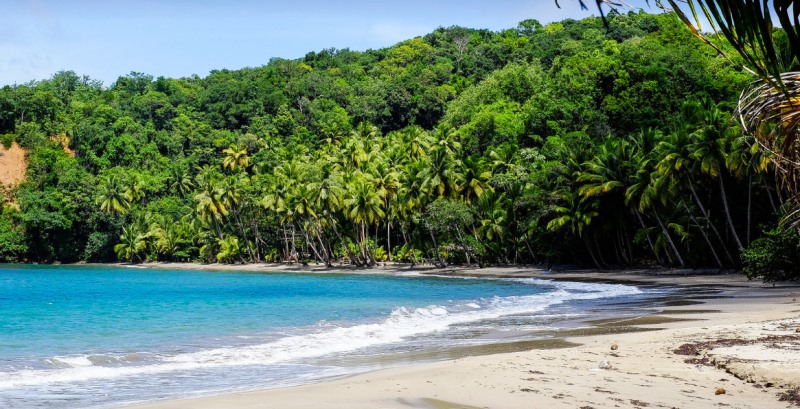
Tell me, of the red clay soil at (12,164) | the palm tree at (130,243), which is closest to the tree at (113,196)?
the palm tree at (130,243)

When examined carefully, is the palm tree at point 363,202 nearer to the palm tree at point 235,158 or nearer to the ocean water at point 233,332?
the ocean water at point 233,332

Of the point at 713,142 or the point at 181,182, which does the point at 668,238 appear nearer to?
the point at 713,142

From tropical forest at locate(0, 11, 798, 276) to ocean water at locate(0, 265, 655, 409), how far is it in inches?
299

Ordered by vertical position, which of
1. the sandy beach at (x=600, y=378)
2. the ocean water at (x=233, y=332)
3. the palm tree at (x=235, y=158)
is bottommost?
the ocean water at (x=233, y=332)

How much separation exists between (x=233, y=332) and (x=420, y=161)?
45.6 meters

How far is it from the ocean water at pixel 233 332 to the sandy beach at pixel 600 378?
6.38 feet

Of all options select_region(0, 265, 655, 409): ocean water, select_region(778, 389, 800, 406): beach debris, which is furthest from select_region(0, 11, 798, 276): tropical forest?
select_region(778, 389, 800, 406): beach debris

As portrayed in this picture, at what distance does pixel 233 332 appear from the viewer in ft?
73.6

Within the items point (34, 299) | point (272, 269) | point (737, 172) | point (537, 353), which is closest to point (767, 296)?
point (737, 172)

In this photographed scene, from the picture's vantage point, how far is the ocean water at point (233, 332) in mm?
13727

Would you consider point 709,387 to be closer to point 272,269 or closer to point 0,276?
point 272,269

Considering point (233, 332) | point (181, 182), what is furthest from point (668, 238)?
point (181, 182)

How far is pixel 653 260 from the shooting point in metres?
50.3

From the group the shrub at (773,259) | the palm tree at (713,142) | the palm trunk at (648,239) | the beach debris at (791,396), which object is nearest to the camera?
the beach debris at (791,396)
